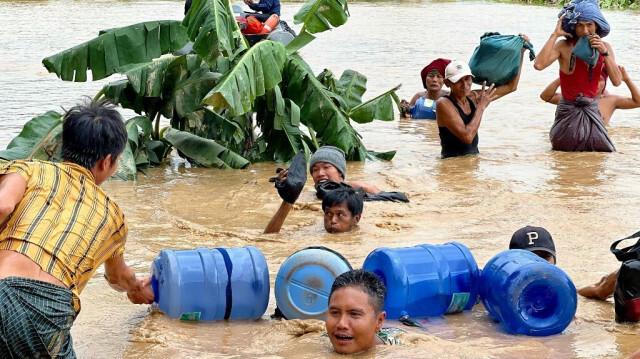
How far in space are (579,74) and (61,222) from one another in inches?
308

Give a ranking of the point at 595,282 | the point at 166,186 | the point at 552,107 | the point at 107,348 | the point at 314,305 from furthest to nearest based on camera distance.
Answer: the point at 552,107 → the point at 166,186 → the point at 595,282 → the point at 314,305 → the point at 107,348

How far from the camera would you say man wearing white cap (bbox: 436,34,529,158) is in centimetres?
997

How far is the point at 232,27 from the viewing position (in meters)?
9.52

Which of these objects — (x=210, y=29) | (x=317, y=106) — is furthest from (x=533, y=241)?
(x=317, y=106)

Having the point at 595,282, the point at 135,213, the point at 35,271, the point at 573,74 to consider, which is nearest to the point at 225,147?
the point at 135,213

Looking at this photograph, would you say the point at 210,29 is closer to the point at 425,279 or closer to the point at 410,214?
the point at 410,214

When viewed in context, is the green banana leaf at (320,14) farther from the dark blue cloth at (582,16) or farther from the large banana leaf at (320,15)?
the dark blue cloth at (582,16)

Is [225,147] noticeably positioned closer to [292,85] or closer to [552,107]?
[292,85]

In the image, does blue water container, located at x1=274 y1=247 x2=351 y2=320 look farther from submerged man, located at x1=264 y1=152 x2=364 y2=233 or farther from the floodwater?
submerged man, located at x1=264 y1=152 x2=364 y2=233

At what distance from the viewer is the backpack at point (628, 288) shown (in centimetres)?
516

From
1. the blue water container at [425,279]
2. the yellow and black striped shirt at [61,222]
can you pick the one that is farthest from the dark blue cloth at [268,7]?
the yellow and black striped shirt at [61,222]

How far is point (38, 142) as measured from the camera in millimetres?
8930

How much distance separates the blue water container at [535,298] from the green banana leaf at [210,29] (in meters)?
4.50

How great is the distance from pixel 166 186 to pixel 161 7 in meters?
24.1
